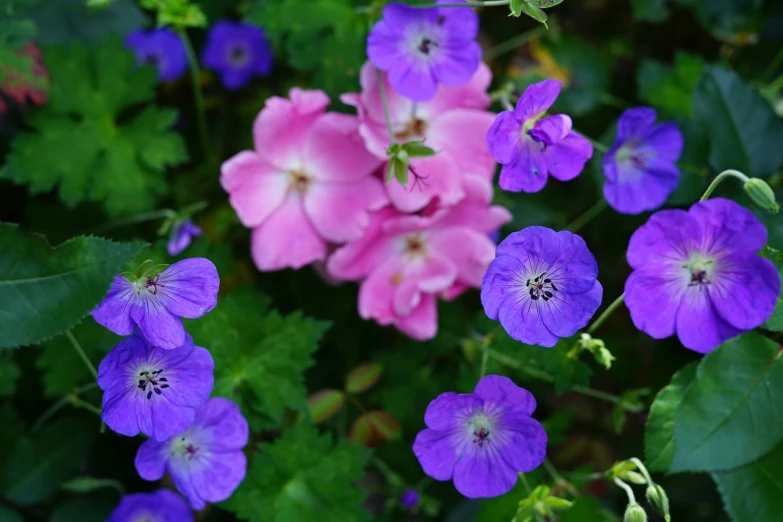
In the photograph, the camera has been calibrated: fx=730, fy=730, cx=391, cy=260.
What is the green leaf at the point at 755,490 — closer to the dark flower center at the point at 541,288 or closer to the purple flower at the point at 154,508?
the dark flower center at the point at 541,288

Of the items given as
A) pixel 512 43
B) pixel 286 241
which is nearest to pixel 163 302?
pixel 286 241

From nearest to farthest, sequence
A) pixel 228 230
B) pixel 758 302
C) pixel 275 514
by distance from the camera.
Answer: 1. pixel 758 302
2. pixel 275 514
3. pixel 228 230

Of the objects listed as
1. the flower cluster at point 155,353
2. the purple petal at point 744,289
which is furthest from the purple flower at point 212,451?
the purple petal at point 744,289

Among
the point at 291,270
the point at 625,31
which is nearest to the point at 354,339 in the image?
the point at 291,270

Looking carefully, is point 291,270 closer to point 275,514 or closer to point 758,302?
point 275,514

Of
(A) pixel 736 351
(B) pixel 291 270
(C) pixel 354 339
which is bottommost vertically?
(C) pixel 354 339

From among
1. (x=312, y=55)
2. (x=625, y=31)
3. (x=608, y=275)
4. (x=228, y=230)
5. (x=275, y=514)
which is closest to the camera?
(x=275, y=514)

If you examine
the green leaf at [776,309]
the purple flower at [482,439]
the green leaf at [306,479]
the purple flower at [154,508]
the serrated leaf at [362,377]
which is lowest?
the purple flower at [154,508]
